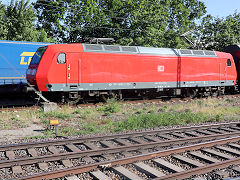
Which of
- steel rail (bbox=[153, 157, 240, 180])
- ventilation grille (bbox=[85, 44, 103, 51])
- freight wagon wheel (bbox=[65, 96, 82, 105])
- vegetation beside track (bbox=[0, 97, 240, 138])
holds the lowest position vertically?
steel rail (bbox=[153, 157, 240, 180])

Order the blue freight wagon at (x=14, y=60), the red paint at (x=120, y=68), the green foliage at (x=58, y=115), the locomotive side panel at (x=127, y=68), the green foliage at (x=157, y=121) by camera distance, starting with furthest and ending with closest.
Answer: the blue freight wagon at (x=14, y=60)
the locomotive side panel at (x=127, y=68)
the red paint at (x=120, y=68)
the green foliage at (x=58, y=115)
the green foliage at (x=157, y=121)

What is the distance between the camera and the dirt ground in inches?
344

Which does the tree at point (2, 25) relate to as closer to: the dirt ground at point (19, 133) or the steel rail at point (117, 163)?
the dirt ground at point (19, 133)

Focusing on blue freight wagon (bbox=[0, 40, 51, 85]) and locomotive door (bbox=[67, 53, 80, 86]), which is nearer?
locomotive door (bbox=[67, 53, 80, 86])

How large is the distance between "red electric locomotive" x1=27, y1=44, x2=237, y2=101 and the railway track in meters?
6.43

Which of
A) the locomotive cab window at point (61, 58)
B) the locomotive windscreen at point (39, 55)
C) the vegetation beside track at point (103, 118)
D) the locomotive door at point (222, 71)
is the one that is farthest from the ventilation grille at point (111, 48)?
the locomotive door at point (222, 71)

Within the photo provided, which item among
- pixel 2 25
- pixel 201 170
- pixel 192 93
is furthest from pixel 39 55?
pixel 2 25

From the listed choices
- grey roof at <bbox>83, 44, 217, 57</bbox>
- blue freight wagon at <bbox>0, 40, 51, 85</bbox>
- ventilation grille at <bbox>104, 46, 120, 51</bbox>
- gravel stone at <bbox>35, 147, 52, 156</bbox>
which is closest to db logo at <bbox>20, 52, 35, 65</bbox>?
blue freight wagon at <bbox>0, 40, 51, 85</bbox>

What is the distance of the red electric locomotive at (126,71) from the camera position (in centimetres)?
1376

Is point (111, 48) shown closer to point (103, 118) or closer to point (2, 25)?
point (103, 118)

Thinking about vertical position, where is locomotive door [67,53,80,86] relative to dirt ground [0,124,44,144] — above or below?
above

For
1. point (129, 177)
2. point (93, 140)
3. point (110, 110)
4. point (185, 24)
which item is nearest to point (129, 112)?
point (110, 110)

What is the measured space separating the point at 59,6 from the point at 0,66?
46.9ft

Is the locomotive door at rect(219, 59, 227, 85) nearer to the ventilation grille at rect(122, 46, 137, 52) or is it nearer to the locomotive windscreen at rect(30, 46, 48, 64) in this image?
the ventilation grille at rect(122, 46, 137, 52)
